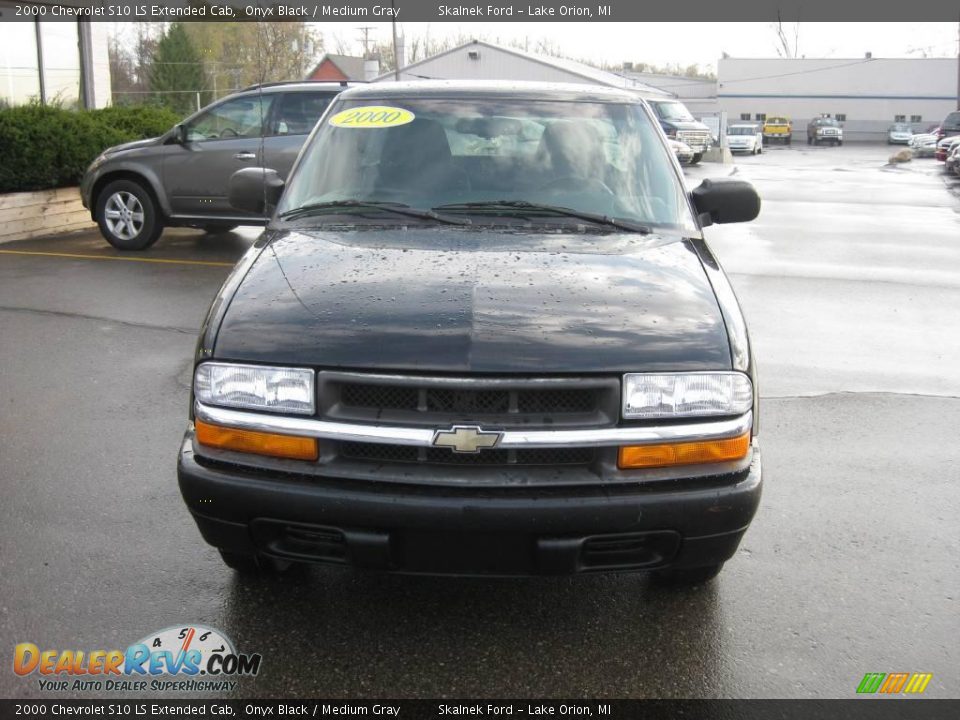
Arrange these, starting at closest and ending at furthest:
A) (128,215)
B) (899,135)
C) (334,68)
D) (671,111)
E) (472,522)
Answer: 1. (472,522)
2. (128,215)
3. (671,111)
4. (334,68)
5. (899,135)

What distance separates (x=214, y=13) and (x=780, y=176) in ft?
90.3

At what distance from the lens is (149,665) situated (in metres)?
3.11

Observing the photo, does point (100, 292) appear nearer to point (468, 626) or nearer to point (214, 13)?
point (468, 626)

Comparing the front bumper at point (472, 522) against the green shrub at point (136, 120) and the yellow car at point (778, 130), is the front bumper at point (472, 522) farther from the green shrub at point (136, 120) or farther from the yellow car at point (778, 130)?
the yellow car at point (778, 130)

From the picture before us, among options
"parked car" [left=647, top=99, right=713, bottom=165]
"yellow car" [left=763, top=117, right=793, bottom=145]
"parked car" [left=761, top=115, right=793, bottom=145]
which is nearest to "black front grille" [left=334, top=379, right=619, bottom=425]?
"parked car" [left=647, top=99, right=713, bottom=165]

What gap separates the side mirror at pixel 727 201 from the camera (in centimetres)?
455

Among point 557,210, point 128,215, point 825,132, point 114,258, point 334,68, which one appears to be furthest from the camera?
point 825,132

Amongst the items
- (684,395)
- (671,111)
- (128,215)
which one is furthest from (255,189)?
(671,111)

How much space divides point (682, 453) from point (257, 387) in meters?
1.28

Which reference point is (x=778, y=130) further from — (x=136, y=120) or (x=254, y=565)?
(x=254, y=565)

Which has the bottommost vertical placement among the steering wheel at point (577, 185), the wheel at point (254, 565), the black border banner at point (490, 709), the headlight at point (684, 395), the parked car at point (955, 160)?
the black border banner at point (490, 709)

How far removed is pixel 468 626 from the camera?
3.33m

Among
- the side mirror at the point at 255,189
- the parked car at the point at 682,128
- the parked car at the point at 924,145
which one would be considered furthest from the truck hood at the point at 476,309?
the parked car at the point at 924,145

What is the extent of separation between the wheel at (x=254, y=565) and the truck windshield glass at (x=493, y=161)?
4.59 ft
